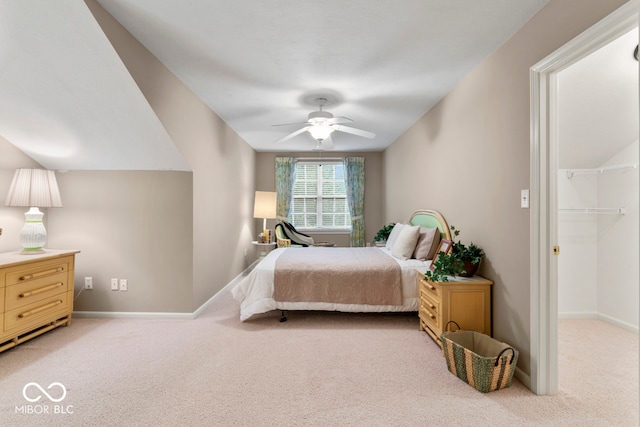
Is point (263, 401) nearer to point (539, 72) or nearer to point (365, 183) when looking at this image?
point (539, 72)

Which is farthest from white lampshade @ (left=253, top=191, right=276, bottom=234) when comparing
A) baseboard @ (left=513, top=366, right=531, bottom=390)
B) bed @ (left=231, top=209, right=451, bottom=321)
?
baseboard @ (left=513, top=366, right=531, bottom=390)

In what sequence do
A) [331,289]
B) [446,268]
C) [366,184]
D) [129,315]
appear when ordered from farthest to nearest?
[366,184]
[129,315]
[331,289]
[446,268]

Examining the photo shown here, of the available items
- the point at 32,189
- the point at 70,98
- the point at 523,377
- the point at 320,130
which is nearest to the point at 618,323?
the point at 523,377

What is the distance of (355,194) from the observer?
659 cm

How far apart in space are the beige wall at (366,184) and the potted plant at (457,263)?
157 inches

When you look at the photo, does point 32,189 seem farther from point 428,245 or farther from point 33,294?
point 428,245

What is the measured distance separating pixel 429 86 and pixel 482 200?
1340 mm

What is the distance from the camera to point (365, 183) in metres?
6.66

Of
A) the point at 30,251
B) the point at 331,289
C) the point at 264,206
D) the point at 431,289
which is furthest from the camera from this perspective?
the point at 264,206

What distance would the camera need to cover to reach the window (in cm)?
679

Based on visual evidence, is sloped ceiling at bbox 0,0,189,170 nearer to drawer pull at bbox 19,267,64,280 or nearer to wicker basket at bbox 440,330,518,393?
drawer pull at bbox 19,267,64,280

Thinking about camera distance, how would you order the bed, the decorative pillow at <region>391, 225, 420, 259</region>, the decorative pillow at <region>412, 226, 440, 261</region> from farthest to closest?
the decorative pillow at <region>391, 225, 420, 259</region>, the decorative pillow at <region>412, 226, 440, 261</region>, the bed

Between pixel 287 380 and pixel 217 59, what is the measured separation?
260cm

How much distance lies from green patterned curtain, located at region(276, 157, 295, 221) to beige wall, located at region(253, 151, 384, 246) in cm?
13
